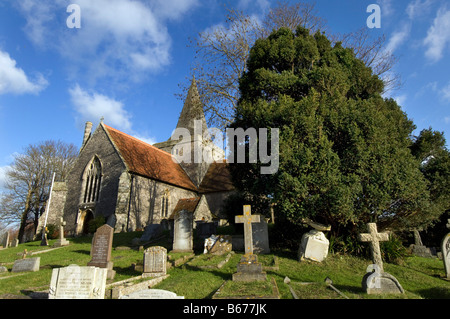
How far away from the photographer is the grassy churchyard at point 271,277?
239 inches

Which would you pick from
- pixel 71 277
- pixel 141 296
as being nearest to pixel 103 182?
pixel 71 277

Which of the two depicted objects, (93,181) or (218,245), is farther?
(93,181)

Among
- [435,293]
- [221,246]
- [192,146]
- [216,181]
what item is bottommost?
[435,293]

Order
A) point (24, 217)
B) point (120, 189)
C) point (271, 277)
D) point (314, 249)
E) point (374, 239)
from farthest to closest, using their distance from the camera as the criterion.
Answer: point (24, 217) < point (120, 189) < point (314, 249) < point (374, 239) < point (271, 277)

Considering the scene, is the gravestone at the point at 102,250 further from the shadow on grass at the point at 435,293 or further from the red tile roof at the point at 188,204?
the red tile roof at the point at 188,204

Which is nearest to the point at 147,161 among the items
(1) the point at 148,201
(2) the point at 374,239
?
(1) the point at 148,201

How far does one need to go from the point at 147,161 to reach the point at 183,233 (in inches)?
527

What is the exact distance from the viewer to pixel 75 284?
16.9 feet

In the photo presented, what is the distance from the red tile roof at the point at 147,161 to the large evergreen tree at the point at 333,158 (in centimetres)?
1140

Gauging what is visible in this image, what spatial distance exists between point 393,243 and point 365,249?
3.33 ft

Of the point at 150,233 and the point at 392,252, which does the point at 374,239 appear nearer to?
the point at 392,252

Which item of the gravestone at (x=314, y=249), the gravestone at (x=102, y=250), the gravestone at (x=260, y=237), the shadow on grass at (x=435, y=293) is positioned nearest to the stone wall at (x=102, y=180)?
the gravestone at (x=102, y=250)

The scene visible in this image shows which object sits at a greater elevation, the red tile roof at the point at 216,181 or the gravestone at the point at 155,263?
the red tile roof at the point at 216,181

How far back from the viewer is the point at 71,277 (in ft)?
17.0
